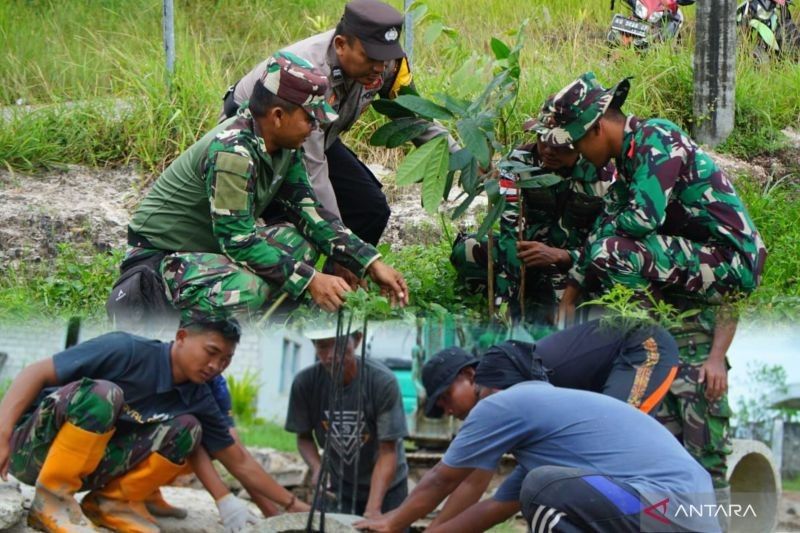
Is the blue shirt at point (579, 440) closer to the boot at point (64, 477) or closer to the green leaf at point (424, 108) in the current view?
the boot at point (64, 477)

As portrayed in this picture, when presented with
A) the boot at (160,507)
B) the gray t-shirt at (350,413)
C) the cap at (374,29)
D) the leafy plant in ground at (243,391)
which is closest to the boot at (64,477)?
the boot at (160,507)

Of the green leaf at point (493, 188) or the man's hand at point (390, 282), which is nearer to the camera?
the man's hand at point (390, 282)

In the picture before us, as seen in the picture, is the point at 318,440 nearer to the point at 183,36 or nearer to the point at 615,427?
the point at 615,427

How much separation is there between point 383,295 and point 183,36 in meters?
4.07

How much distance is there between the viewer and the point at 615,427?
4.63 metres

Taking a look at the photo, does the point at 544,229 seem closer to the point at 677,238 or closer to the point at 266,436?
the point at 677,238

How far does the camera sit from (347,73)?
19.0 ft

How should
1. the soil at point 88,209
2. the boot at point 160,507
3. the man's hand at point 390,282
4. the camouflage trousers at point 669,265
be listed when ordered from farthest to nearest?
the soil at point 88,209
the camouflage trousers at point 669,265
the man's hand at point 390,282
the boot at point 160,507

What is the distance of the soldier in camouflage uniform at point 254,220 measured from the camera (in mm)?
5156

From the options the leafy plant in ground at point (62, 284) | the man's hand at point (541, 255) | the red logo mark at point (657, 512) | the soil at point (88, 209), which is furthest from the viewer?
the soil at point (88, 209)

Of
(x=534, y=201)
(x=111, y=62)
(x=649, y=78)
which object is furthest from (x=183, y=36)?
(x=534, y=201)

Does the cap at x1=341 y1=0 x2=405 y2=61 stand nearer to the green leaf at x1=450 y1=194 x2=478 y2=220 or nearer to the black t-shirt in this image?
the green leaf at x1=450 y1=194 x2=478 y2=220

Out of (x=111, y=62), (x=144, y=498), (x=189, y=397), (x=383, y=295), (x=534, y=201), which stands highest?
(x=111, y=62)

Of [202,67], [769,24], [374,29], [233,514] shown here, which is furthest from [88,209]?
[769,24]
